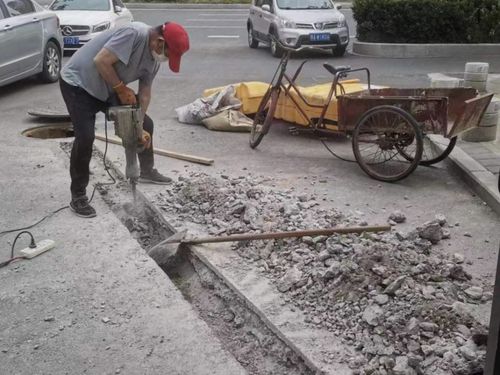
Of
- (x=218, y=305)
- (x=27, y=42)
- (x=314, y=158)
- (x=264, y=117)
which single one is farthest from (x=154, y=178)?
(x=27, y=42)

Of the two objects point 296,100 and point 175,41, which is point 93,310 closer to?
point 175,41

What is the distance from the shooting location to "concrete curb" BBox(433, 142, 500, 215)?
18.9 ft

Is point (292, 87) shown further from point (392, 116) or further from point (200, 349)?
point (200, 349)

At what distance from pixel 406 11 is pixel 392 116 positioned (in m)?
9.36

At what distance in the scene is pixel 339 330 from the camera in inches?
143

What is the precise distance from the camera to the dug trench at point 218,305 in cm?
357

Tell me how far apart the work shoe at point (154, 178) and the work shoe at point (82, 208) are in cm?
85

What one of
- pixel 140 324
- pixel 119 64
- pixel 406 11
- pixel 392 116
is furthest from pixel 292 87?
pixel 406 11

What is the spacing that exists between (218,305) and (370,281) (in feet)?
3.38

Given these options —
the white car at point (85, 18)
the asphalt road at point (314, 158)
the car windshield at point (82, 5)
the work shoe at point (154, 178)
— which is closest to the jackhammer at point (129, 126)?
the work shoe at point (154, 178)

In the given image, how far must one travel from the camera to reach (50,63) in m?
11.6

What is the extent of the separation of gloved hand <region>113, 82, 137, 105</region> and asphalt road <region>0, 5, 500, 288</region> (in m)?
1.50

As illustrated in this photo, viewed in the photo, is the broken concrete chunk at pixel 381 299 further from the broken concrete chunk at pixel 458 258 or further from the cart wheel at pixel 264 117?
the cart wheel at pixel 264 117

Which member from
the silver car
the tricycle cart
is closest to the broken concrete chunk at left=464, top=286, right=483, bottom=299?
the tricycle cart
